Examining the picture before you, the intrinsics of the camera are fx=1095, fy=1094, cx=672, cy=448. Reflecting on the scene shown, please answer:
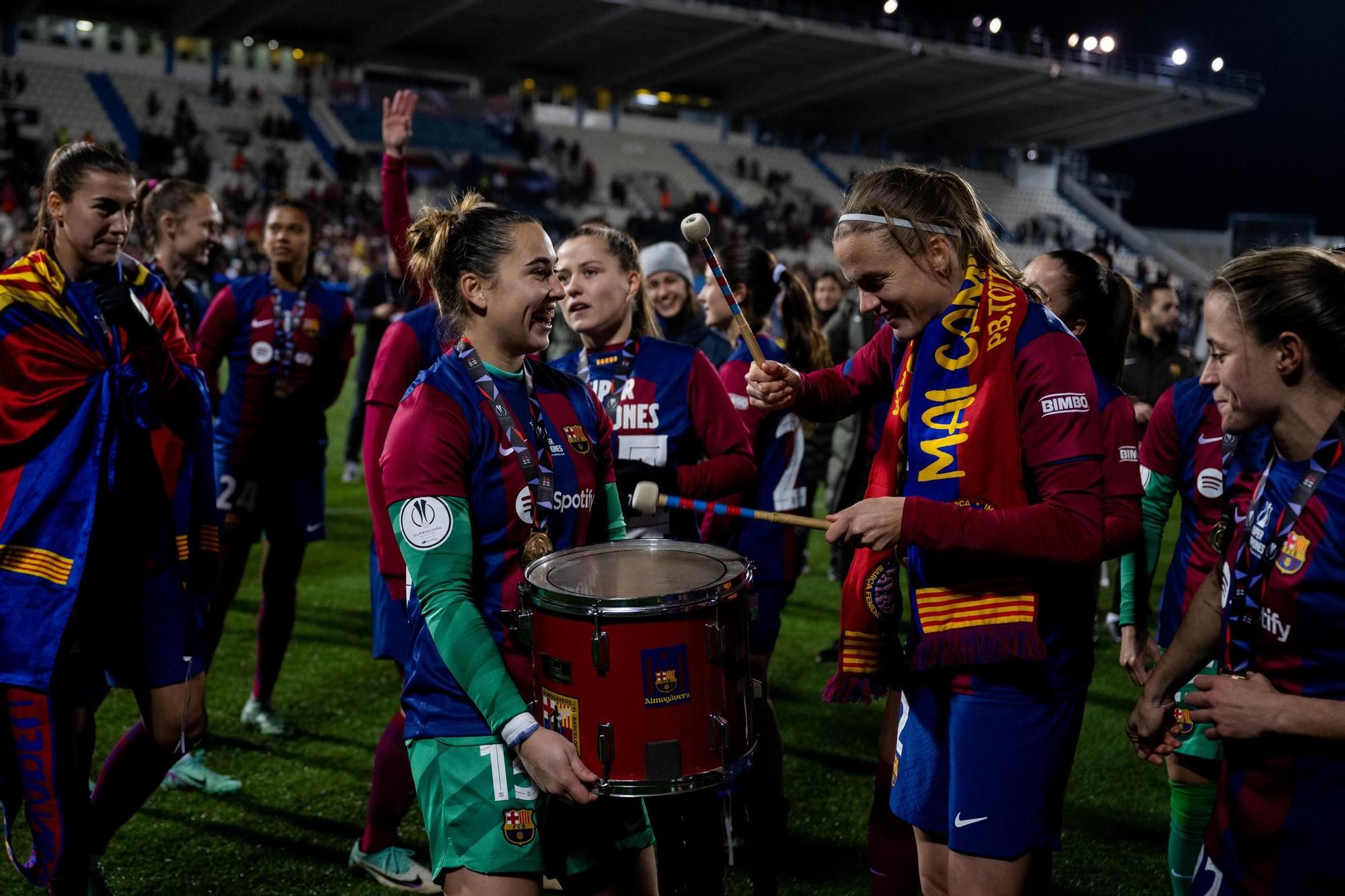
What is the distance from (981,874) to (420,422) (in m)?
1.42

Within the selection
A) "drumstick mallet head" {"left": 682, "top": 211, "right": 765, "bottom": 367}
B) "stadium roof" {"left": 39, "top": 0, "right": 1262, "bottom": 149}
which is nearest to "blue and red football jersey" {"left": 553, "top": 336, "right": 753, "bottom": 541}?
"drumstick mallet head" {"left": 682, "top": 211, "right": 765, "bottom": 367}

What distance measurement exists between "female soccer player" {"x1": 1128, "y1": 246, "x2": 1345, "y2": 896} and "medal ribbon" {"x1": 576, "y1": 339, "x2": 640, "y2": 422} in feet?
6.24

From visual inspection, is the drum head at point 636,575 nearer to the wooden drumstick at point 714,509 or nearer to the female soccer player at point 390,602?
the wooden drumstick at point 714,509

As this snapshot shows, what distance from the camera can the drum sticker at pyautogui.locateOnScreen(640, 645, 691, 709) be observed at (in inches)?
78.6

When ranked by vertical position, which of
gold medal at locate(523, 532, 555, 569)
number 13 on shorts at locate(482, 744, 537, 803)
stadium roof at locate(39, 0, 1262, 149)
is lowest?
number 13 on shorts at locate(482, 744, 537, 803)

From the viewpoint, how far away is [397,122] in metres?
4.34

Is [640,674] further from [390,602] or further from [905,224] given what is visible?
[390,602]

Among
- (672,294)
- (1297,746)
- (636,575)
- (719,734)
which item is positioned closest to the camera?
(1297,746)

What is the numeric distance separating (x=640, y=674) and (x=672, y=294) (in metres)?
2.72

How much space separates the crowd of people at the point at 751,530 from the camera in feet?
6.37

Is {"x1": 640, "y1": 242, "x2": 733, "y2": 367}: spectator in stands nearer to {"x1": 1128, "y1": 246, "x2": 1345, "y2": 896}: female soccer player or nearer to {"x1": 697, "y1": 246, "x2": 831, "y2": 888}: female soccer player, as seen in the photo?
{"x1": 697, "y1": 246, "x2": 831, "y2": 888}: female soccer player

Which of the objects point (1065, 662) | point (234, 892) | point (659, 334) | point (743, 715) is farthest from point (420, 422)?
point (234, 892)

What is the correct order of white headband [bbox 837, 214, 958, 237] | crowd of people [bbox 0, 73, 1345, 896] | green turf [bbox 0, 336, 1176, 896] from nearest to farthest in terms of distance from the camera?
crowd of people [bbox 0, 73, 1345, 896] < white headband [bbox 837, 214, 958, 237] < green turf [bbox 0, 336, 1176, 896]

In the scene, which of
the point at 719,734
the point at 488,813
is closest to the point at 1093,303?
the point at 719,734
